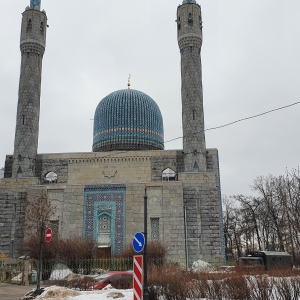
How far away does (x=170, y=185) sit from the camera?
92.4 feet

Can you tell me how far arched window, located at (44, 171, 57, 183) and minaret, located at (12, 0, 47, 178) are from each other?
1162mm

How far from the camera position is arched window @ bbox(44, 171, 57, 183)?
30.6 metres

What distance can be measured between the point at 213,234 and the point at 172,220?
2.69m

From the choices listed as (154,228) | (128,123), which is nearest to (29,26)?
(128,123)

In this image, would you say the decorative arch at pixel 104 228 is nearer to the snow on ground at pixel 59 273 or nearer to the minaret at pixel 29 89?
the minaret at pixel 29 89

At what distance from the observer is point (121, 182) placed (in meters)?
29.4

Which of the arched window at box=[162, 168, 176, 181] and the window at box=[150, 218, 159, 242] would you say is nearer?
the window at box=[150, 218, 159, 242]

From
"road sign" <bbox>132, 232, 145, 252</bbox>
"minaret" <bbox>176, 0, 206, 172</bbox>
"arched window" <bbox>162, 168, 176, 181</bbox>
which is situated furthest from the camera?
"arched window" <bbox>162, 168, 176, 181</bbox>

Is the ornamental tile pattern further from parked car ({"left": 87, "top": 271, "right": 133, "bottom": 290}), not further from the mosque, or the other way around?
parked car ({"left": 87, "top": 271, "right": 133, "bottom": 290})

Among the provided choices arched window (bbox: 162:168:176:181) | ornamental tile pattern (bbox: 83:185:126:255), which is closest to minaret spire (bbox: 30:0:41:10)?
ornamental tile pattern (bbox: 83:185:126:255)

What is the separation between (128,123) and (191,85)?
664cm

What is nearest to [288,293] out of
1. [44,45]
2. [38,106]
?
[38,106]

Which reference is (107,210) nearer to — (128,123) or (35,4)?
(128,123)

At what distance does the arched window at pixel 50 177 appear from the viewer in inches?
1204
